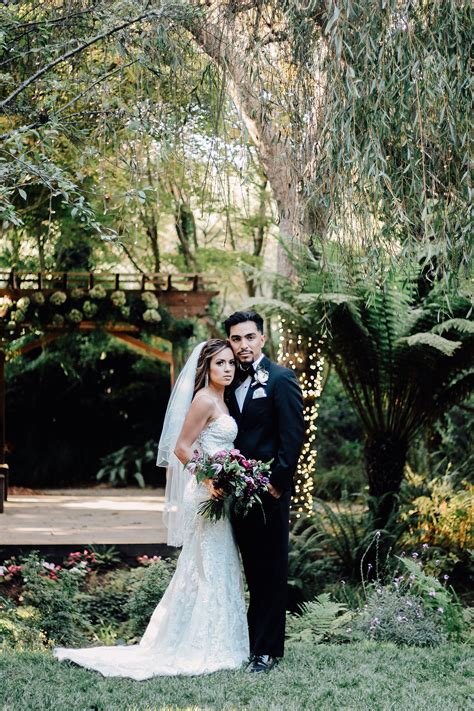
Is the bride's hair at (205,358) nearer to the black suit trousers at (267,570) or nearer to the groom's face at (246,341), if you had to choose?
the groom's face at (246,341)

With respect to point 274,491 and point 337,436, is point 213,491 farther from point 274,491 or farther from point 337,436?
point 337,436

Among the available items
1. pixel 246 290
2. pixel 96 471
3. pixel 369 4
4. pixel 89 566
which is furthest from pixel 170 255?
pixel 369 4

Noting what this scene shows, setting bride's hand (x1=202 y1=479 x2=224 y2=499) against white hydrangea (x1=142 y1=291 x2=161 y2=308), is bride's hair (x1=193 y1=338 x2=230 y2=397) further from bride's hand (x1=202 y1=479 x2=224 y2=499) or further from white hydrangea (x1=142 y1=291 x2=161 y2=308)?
white hydrangea (x1=142 y1=291 x2=161 y2=308)

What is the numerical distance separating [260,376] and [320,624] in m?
2.22

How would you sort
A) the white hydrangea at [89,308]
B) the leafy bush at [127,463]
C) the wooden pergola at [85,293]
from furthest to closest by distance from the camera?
→ the leafy bush at [127,463] → the white hydrangea at [89,308] → the wooden pergola at [85,293]

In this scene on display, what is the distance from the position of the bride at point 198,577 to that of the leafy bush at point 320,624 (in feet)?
4.12

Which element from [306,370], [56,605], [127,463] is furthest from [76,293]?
[56,605]

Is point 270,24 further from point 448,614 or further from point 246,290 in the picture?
point 246,290

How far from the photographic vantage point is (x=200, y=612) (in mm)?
4637

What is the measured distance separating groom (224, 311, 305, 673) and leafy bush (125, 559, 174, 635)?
6.43 ft

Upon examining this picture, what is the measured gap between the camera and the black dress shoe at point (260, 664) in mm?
4511

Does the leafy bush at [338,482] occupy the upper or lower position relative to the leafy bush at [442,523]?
lower

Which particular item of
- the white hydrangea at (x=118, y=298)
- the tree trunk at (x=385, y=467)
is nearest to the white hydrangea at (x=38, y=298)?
the white hydrangea at (x=118, y=298)

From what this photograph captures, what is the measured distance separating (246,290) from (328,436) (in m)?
3.29
